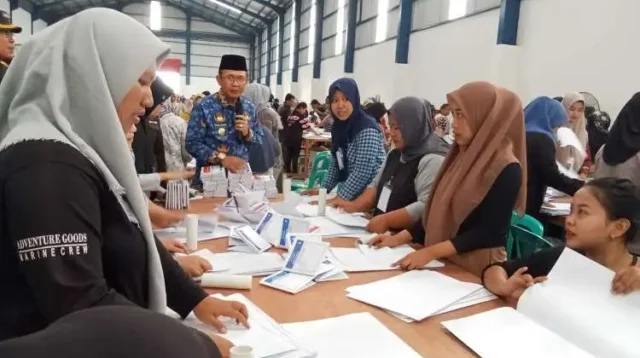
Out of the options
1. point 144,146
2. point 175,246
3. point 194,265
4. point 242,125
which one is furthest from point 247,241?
point 144,146

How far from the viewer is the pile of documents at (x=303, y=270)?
1462 millimetres

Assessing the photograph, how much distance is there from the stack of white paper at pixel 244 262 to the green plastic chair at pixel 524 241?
952 mm

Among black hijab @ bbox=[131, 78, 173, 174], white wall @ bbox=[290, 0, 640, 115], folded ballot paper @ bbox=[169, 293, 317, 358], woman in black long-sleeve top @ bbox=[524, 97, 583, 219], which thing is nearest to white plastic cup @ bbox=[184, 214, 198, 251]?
folded ballot paper @ bbox=[169, 293, 317, 358]

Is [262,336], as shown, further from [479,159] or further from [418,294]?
[479,159]

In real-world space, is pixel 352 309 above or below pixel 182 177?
below

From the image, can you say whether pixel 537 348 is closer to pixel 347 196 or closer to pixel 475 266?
pixel 475 266

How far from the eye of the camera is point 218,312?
3.77 ft

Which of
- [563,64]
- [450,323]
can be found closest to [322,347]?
[450,323]

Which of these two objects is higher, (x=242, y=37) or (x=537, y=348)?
(x=242, y=37)

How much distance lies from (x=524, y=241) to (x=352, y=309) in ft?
3.29

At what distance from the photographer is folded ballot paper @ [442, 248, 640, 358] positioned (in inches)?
43.9

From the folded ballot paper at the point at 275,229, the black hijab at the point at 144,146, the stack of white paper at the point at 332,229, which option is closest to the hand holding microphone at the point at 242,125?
the black hijab at the point at 144,146

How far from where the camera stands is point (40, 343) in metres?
0.36

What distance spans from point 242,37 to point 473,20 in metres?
17.6
